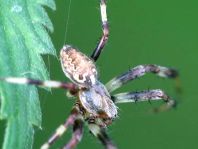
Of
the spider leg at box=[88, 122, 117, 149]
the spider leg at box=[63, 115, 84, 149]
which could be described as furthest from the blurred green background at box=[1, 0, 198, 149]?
the spider leg at box=[63, 115, 84, 149]

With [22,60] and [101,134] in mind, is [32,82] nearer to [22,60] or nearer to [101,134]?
[22,60]

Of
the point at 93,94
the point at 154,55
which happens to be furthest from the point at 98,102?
the point at 154,55

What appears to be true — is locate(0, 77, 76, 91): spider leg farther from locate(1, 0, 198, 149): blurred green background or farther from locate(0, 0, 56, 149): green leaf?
locate(1, 0, 198, 149): blurred green background

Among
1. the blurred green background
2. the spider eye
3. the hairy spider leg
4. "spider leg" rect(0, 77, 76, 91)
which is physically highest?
"spider leg" rect(0, 77, 76, 91)

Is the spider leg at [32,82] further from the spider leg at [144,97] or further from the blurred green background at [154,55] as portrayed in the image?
the blurred green background at [154,55]

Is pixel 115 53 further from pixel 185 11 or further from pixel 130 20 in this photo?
pixel 185 11

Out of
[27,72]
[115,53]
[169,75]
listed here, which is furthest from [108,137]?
[115,53]
